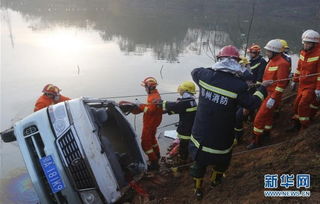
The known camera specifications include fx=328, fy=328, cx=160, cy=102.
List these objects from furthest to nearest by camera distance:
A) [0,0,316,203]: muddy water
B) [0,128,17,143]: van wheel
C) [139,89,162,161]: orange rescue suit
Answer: [0,0,316,203]: muddy water
[139,89,162,161]: orange rescue suit
[0,128,17,143]: van wheel

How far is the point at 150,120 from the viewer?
227 inches

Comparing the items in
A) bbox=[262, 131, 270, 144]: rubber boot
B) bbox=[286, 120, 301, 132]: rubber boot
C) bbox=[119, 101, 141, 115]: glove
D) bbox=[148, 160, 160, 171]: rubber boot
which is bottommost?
bbox=[148, 160, 160, 171]: rubber boot

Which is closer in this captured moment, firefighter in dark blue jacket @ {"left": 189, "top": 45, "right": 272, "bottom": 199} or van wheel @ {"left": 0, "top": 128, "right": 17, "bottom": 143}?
firefighter in dark blue jacket @ {"left": 189, "top": 45, "right": 272, "bottom": 199}

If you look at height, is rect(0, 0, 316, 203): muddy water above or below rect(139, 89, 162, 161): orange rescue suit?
below

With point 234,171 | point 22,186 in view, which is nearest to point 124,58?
point 22,186

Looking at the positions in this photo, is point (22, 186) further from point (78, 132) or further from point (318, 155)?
point (318, 155)

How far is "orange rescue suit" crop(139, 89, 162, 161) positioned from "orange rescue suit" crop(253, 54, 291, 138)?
1707 millimetres

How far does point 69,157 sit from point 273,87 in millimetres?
3380

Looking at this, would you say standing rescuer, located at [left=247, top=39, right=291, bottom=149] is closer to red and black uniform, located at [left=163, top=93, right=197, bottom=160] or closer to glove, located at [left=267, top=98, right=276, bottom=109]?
glove, located at [left=267, top=98, right=276, bottom=109]

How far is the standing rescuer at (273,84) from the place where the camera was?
5141 millimetres

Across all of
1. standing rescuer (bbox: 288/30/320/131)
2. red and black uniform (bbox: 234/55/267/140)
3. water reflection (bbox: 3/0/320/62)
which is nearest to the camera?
standing rescuer (bbox: 288/30/320/131)

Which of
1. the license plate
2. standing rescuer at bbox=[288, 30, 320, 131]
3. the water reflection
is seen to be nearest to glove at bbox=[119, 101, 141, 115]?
the license plate

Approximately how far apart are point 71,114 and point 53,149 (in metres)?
0.50

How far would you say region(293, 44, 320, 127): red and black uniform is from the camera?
5.16m
